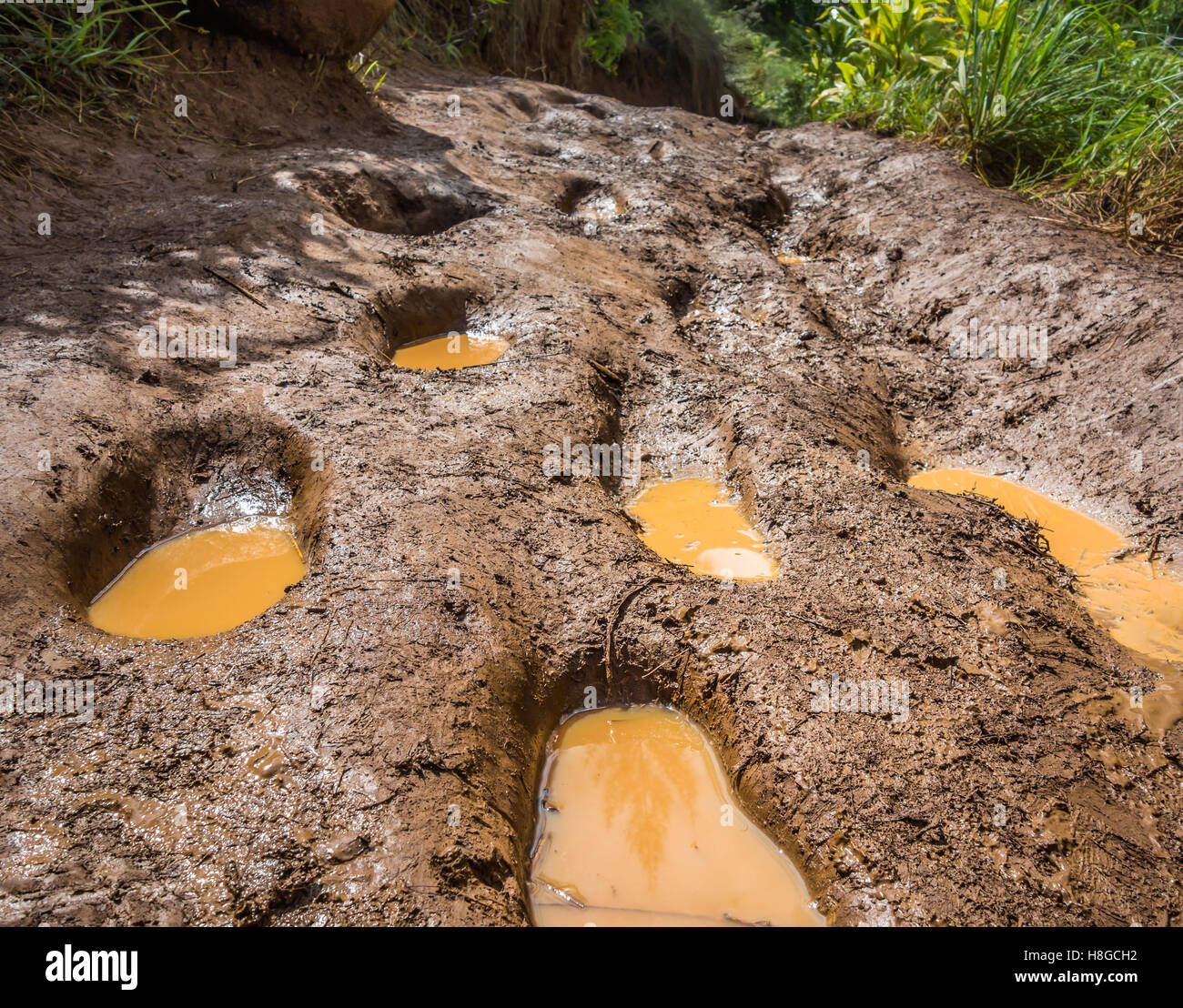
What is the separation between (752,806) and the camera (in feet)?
6.83

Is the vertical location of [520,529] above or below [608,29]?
below

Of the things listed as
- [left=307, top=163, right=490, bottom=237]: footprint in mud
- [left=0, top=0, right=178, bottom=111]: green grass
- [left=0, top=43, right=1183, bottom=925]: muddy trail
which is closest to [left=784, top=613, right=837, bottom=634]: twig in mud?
[left=0, top=43, right=1183, bottom=925]: muddy trail

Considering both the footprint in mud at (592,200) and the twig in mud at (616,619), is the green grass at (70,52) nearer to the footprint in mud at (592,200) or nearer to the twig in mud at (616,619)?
the footprint in mud at (592,200)

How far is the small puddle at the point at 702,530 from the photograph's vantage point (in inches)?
112

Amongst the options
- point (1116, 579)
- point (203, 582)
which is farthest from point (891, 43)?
point (203, 582)

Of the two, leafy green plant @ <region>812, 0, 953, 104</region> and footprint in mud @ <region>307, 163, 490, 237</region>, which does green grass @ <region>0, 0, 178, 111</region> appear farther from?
leafy green plant @ <region>812, 0, 953, 104</region>

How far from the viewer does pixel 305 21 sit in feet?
19.0

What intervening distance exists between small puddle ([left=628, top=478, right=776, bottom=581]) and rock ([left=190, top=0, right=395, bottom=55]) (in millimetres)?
4801

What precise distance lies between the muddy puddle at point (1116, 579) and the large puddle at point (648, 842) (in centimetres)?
127

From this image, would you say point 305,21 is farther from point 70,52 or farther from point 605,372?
point 605,372

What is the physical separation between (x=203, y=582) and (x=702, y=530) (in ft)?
5.77

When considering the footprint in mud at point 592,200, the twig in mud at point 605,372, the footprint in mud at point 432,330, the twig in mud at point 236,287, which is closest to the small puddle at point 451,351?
the footprint in mud at point 432,330
